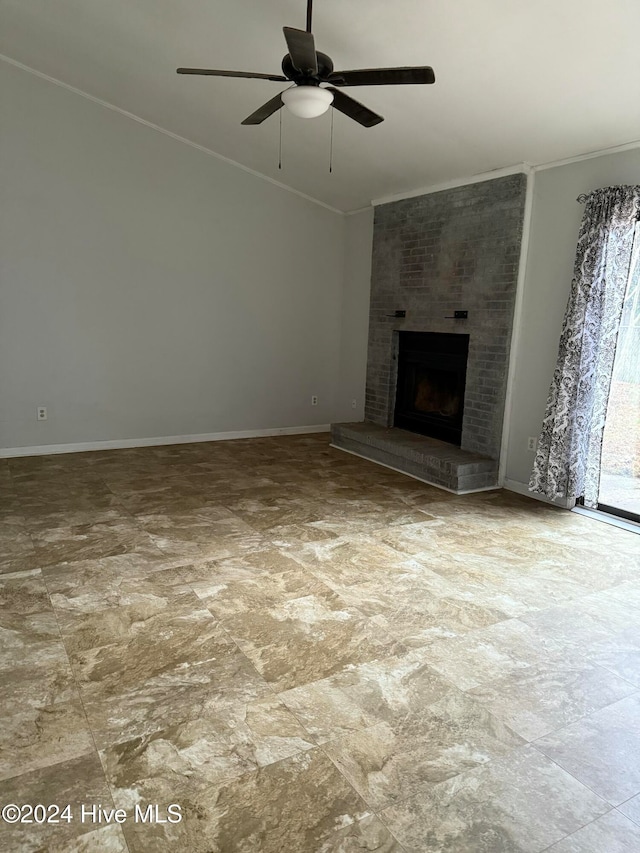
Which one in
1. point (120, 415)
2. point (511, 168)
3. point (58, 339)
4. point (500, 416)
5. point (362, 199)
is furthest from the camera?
point (362, 199)

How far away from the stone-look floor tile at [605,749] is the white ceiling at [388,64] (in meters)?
3.05

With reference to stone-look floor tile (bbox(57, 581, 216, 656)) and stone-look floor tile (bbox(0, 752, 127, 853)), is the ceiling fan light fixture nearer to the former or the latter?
stone-look floor tile (bbox(57, 581, 216, 656))

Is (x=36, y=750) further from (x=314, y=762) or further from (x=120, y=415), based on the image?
(x=120, y=415)

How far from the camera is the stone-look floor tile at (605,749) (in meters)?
1.79

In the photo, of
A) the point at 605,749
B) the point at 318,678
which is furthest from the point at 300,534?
the point at 605,749

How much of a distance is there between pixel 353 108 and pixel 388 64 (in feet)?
2.68

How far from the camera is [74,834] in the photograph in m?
1.54

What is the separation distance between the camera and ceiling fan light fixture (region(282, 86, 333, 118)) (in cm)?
270

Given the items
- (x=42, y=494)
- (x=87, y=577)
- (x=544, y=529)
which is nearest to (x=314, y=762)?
(x=87, y=577)

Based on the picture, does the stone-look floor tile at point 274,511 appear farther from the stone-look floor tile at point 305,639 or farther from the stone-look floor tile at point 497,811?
the stone-look floor tile at point 497,811

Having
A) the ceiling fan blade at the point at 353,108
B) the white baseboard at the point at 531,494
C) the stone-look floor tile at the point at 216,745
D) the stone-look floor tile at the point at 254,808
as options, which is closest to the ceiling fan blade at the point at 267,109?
the ceiling fan blade at the point at 353,108

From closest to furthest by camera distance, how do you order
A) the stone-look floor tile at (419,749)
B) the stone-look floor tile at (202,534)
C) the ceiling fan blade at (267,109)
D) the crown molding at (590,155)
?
the stone-look floor tile at (419,749), the ceiling fan blade at (267,109), the stone-look floor tile at (202,534), the crown molding at (590,155)

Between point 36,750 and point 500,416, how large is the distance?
13.3ft

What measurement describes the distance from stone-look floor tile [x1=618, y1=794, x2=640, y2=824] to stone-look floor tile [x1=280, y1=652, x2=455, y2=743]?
0.65m
